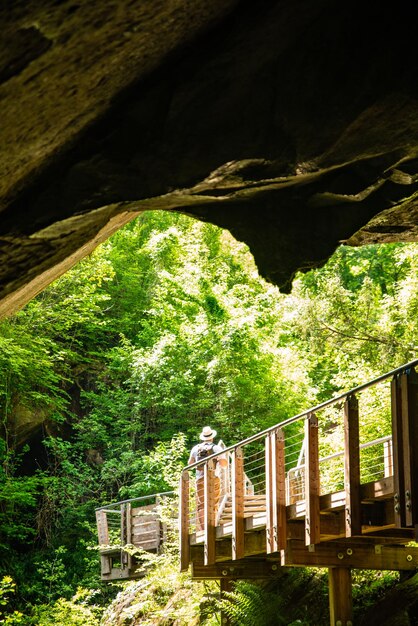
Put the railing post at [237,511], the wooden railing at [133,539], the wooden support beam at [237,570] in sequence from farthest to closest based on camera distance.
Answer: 1. the wooden railing at [133,539]
2. the wooden support beam at [237,570]
3. the railing post at [237,511]

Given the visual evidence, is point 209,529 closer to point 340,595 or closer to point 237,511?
point 237,511

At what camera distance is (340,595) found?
432 inches

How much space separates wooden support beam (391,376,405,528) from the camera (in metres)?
8.03

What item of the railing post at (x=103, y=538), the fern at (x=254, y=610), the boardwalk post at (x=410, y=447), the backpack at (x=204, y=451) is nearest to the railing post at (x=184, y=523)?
the backpack at (x=204, y=451)

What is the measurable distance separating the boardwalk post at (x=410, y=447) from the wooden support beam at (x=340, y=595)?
10.8ft

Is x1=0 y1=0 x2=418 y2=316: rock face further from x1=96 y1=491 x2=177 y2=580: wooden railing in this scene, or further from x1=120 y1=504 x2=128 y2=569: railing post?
x1=120 y1=504 x2=128 y2=569: railing post

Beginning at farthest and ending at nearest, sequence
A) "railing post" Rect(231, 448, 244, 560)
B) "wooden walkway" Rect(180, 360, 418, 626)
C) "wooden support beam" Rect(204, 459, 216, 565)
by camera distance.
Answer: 1. "wooden support beam" Rect(204, 459, 216, 565)
2. "railing post" Rect(231, 448, 244, 560)
3. "wooden walkway" Rect(180, 360, 418, 626)

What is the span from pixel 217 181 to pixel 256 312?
66.7 feet

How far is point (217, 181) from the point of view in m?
6.81

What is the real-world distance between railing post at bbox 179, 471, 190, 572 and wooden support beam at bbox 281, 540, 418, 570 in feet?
10.9

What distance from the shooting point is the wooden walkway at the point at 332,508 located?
8141 millimetres

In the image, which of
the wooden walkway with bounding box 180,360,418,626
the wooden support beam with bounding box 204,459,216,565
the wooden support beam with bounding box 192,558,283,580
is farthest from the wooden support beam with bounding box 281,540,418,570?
the wooden support beam with bounding box 192,558,283,580

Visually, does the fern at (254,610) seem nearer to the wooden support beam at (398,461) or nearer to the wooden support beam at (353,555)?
the wooden support beam at (353,555)

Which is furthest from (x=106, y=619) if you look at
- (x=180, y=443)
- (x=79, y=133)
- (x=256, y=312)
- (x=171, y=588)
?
(x=79, y=133)
